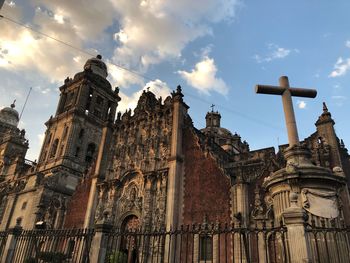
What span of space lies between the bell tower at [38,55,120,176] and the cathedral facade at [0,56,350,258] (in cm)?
15

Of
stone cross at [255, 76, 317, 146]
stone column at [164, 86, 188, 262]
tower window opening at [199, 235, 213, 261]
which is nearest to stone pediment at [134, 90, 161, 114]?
stone column at [164, 86, 188, 262]

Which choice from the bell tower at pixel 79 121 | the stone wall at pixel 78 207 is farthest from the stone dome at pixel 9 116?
the stone wall at pixel 78 207

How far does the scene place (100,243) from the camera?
Answer: 10.8 m

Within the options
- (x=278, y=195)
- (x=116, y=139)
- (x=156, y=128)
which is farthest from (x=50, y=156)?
(x=278, y=195)

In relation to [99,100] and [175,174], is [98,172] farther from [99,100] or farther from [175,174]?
[99,100]

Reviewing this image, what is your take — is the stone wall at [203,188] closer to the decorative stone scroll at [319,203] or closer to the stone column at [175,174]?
the stone column at [175,174]

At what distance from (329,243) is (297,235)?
1543mm

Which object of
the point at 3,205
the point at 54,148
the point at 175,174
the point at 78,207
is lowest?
the point at 78,207

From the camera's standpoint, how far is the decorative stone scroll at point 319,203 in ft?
25.3

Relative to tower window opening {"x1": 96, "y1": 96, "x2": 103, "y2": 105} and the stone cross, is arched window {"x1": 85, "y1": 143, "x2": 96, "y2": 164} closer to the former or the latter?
tower window opening {"x1": 96, "y1": 96, "x2": 103, "y2": 105}

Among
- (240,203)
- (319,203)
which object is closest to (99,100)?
(240,203)

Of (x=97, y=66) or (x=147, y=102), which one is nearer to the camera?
(x=147, y=102)

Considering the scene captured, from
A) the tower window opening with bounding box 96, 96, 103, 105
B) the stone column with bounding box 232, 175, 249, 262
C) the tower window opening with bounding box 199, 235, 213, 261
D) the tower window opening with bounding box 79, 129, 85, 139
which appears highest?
the tower window opening with bounding box 96, 96, 103, 105

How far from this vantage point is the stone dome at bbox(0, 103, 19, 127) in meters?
66.2
